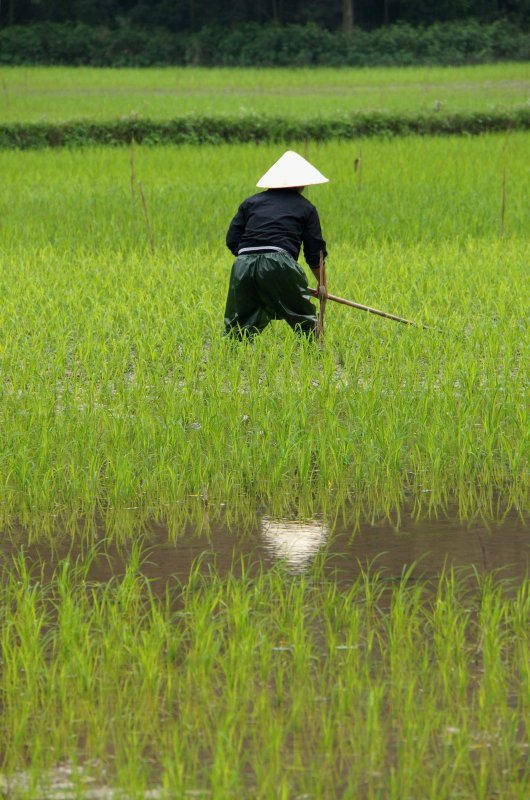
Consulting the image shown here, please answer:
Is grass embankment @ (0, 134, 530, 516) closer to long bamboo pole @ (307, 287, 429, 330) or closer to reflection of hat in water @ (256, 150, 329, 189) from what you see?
long bamboo pole @ (307, 287, 429, 330)

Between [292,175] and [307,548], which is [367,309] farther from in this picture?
[307,548]

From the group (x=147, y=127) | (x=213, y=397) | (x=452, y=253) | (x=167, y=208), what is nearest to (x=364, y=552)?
(x=213, y=397)

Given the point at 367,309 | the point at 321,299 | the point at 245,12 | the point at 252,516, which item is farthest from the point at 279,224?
the point at 245,12

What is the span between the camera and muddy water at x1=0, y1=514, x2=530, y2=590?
3.46m

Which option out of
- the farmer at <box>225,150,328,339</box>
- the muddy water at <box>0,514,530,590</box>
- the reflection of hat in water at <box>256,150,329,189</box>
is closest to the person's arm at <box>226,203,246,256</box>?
the farmer at <box>225,150,328,339</box>

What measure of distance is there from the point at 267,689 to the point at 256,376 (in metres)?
2.64

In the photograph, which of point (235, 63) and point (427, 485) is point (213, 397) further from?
point (235, 63)

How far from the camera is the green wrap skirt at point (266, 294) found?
5422mm

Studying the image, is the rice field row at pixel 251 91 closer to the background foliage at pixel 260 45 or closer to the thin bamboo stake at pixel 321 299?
the background foliage at pixel 260 45

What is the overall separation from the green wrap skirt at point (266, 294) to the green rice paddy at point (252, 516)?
14 cm

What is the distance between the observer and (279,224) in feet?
17.9

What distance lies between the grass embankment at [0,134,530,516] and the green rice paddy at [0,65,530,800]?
0.06 ft

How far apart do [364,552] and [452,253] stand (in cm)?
504

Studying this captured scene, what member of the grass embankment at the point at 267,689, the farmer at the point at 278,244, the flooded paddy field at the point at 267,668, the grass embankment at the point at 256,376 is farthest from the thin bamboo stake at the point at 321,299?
the grass embankment at the point at 267,689
